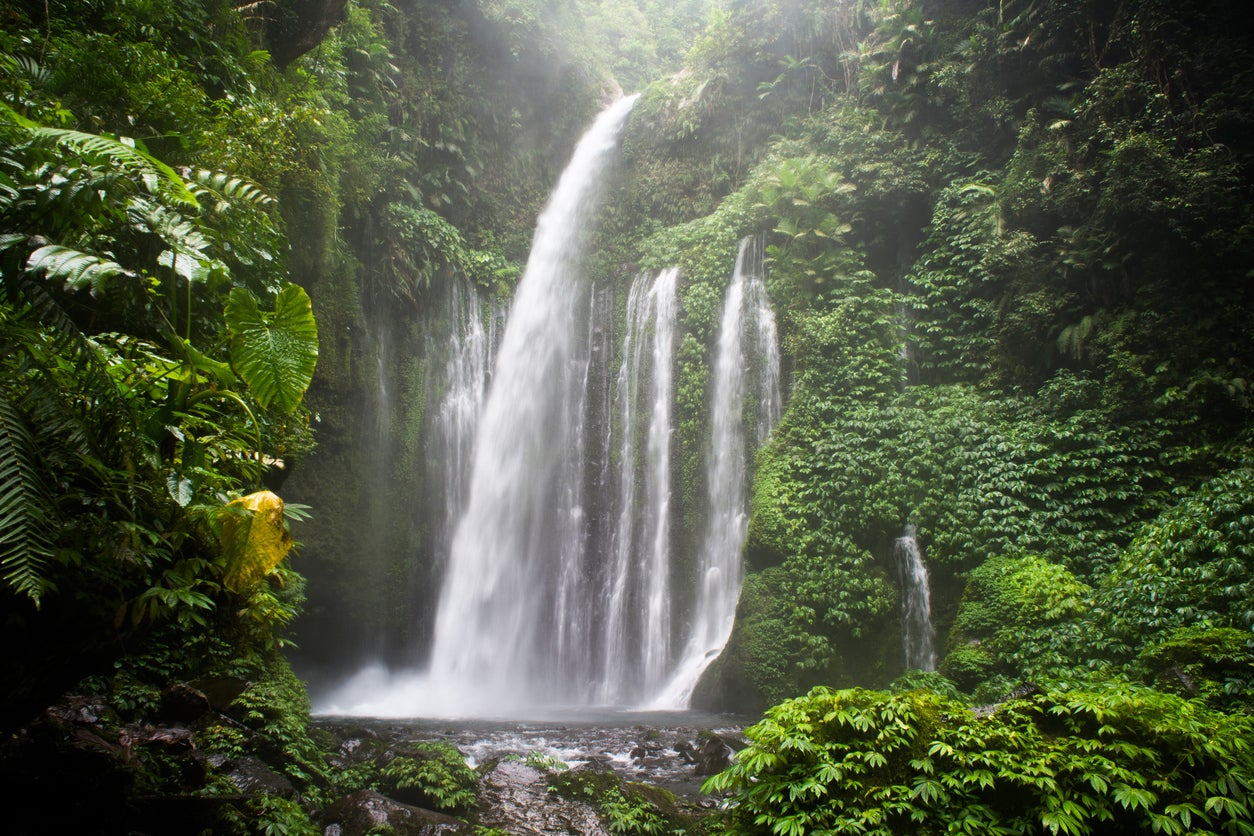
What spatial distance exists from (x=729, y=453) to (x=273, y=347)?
8.66 m

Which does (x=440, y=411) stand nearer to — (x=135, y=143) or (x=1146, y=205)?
(x=135, y=143)

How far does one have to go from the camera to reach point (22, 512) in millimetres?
2146

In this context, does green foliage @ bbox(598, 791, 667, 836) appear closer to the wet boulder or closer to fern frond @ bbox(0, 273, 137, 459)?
the wet boulder

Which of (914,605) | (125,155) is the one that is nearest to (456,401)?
(914,605)

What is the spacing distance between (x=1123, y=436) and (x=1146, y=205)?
3.05m

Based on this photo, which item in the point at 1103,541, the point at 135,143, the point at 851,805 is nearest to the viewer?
the point at 851,805

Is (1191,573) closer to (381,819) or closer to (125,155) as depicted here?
(381,819)

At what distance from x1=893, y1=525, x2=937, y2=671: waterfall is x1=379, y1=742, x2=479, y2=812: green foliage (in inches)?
224

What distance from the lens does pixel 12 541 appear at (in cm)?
212

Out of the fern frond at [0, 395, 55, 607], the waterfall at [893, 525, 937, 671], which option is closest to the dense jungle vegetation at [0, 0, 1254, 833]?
the fern frond at [0, 395, 55, 607]

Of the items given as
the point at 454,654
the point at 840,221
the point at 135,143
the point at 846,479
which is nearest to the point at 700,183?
the point at 840,221

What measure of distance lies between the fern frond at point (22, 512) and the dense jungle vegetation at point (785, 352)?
0.05 feet

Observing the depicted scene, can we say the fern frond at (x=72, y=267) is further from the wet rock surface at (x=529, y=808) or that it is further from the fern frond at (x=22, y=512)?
the wet rock surface at (x=529, y=808)

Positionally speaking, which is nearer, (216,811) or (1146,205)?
(216,811)
